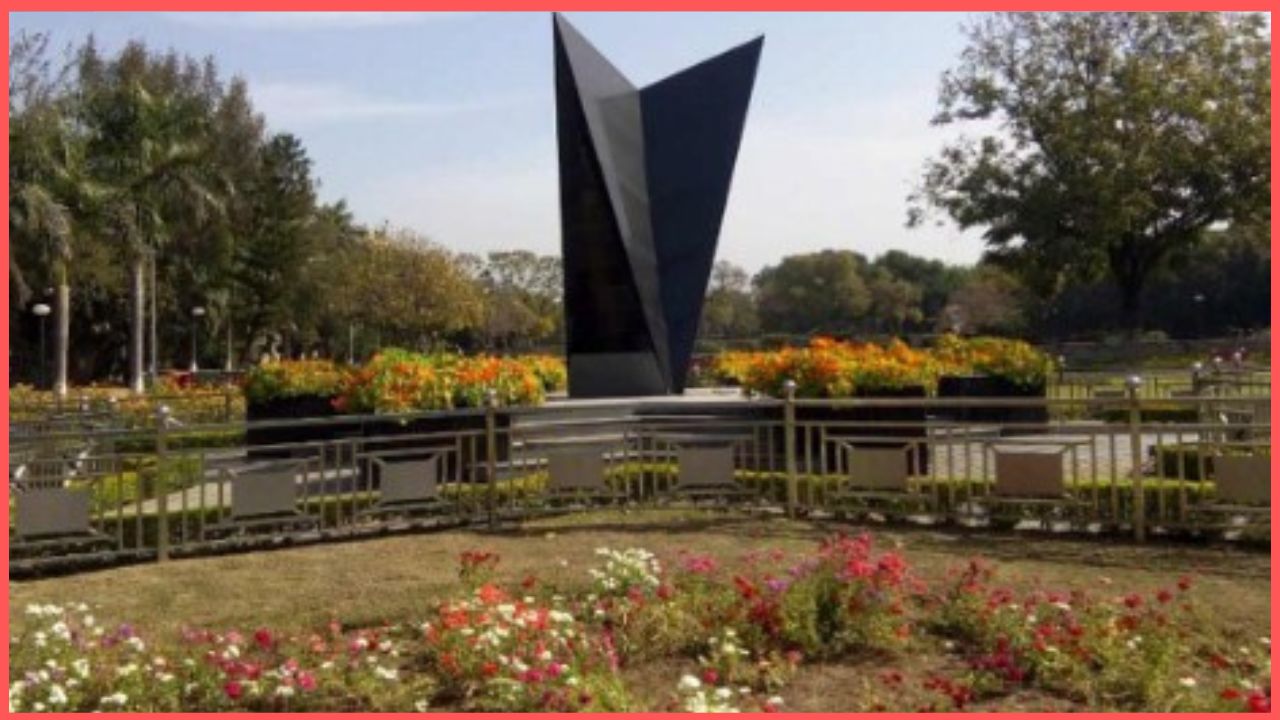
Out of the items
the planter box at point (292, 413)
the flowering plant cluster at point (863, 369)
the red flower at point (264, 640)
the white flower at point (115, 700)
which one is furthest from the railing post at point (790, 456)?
the planter box at point (292, 413)

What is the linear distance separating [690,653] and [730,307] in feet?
237

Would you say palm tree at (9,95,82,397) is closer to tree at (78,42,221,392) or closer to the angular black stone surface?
tree at (78,42,221,392)

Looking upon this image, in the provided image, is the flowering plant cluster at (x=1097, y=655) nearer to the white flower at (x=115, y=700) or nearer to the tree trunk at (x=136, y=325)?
the white flower at (x=115, y=700)

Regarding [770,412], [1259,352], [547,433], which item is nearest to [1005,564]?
[547,433]

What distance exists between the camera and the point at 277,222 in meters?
51.9

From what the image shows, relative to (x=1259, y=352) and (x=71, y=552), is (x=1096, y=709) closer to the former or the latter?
(x=71, y=552)

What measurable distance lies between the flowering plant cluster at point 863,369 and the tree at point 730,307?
60.0 m

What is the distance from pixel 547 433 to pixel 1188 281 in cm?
5783

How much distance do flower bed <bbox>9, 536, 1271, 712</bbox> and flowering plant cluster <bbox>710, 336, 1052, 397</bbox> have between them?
5.80m

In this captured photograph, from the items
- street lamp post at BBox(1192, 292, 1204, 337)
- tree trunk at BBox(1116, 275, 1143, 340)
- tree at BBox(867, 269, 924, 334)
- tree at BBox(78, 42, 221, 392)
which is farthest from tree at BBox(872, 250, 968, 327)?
tree at BBox(78, 42, 221, 392)

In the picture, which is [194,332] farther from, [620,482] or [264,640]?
[264,640]

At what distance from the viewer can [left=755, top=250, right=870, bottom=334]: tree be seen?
250 ft

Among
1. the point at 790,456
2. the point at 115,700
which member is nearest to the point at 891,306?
the point at 790,456

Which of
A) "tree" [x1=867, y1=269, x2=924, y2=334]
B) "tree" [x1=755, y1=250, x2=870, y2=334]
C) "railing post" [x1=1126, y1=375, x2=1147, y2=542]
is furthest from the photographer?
"tree" [x1=867, y1=269, x2=924, y2=334]
